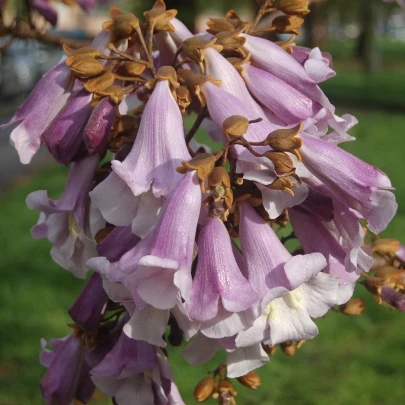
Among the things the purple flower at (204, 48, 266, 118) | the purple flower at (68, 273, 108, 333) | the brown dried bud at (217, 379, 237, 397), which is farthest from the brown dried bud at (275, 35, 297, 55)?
the brown dried bud at (217, 379, 237, 397)

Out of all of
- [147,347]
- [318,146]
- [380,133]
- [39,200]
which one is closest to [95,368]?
[147,347]

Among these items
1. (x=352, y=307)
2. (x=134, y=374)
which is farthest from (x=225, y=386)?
(x=352, y=307)

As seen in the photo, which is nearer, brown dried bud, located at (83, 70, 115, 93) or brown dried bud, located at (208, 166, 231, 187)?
brown dried bud, located at (208, 166, 231, 187)

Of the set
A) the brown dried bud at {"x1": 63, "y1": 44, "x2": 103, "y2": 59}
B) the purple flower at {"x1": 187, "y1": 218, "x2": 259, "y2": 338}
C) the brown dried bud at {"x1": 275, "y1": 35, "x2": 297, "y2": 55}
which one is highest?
the brown dried bud at {"x1": 63, "y1": 44, "x2": 103, "y2": 59}

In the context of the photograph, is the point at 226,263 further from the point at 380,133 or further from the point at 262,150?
the point at 380,133

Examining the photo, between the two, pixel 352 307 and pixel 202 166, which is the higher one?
pixel 202 166

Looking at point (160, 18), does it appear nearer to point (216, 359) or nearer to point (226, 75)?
point (226, 75)

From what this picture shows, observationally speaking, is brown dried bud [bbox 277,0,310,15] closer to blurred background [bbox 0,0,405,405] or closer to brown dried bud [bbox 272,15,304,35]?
brown dried bud [bbox 272,15,304,35]
